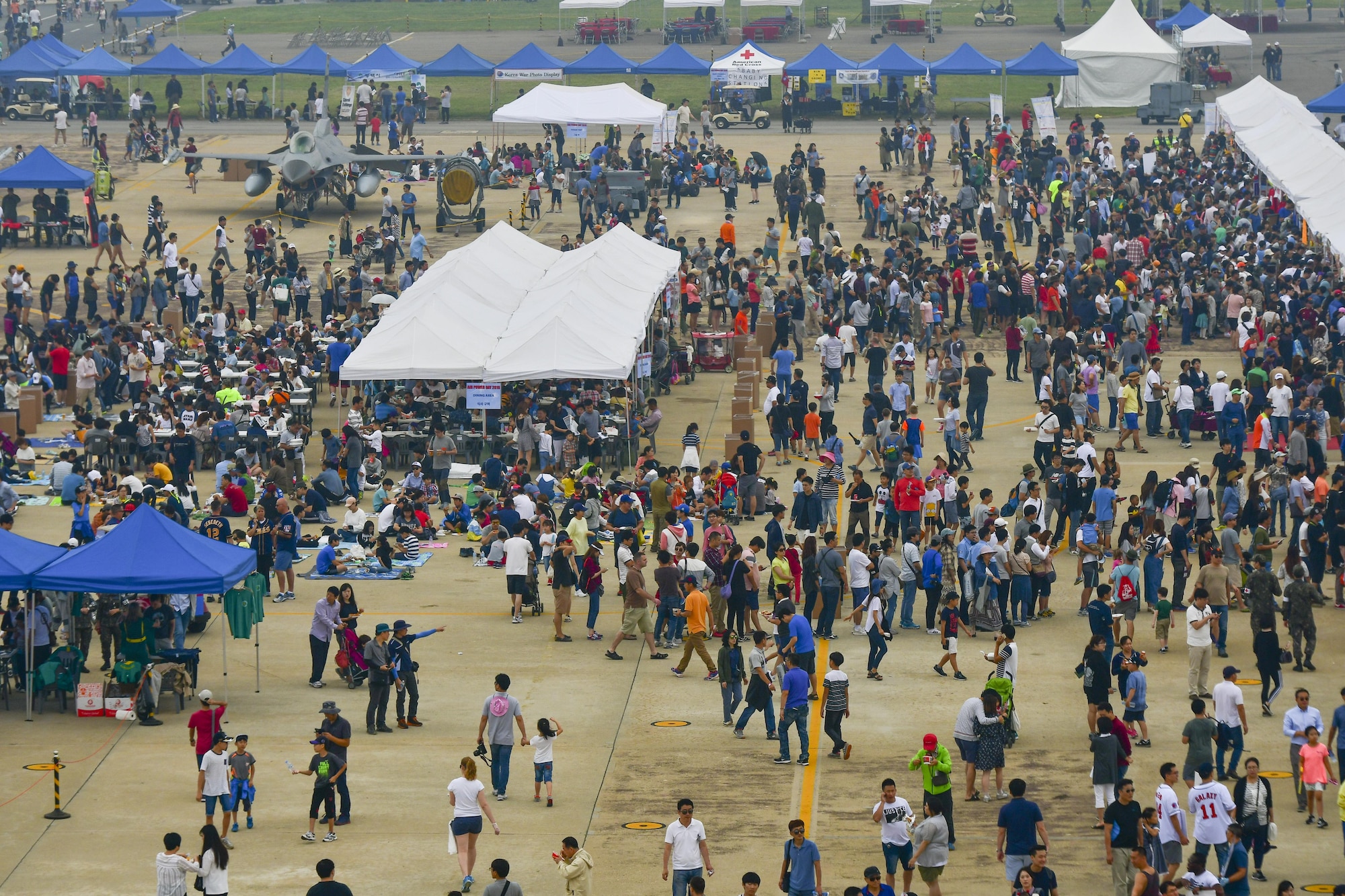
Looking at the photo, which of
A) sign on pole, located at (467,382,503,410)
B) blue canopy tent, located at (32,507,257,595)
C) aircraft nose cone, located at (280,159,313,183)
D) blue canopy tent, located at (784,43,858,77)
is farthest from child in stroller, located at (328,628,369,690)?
blue canopy tent, located at (784,43,858,77)

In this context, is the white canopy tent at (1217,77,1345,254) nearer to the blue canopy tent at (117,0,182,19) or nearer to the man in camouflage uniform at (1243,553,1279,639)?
the man in camouflage uniform at (1243,553,1279,639)

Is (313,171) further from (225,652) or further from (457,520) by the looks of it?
(225,652)

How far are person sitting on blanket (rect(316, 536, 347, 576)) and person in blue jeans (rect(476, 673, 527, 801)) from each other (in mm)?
8265

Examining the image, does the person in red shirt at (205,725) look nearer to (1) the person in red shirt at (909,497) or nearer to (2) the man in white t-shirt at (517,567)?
(2) the man in white t-shirt at (517,567)

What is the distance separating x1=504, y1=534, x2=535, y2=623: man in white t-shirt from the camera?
80.2 ft

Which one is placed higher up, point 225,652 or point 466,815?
point 225,652

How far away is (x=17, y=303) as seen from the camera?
40.8 metres

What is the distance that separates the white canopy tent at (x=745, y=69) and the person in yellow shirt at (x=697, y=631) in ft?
139

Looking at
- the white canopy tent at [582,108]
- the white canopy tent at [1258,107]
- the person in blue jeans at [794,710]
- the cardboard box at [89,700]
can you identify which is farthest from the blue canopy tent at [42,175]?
the person in blue jeans at [794,710]

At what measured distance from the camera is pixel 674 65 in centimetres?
6494

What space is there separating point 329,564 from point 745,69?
130ft

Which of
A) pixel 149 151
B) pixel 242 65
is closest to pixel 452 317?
pixel 149 151

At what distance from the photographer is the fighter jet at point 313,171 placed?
5134cm

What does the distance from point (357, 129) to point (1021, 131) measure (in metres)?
22.9
